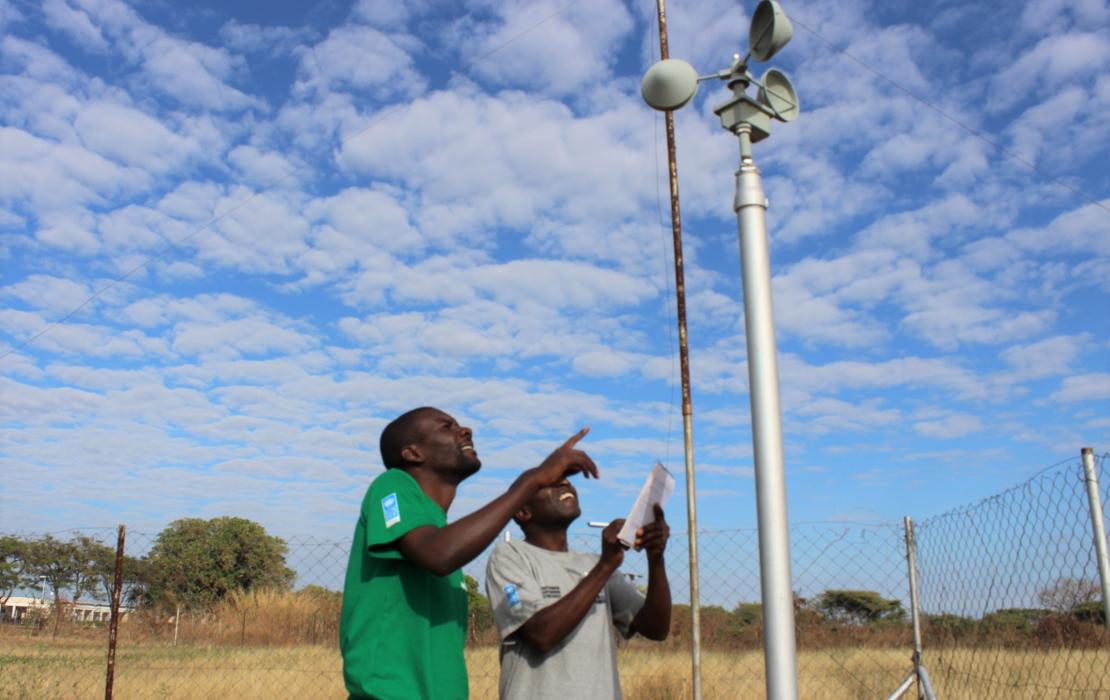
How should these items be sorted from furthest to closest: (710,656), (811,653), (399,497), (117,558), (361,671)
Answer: (710,656)
(811,653)
(117,558)
(399,497)
(361,671)

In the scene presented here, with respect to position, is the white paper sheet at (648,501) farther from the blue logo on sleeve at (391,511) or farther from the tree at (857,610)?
the tree at (857,610)

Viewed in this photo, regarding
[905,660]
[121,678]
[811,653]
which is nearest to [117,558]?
[121,678]

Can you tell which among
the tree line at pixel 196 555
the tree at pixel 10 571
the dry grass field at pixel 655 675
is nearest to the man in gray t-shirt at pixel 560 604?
the dry grass field at pixel 655 675

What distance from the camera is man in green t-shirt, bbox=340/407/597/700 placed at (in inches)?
92.3

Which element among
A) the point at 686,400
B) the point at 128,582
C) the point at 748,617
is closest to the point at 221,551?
the point at 128,582

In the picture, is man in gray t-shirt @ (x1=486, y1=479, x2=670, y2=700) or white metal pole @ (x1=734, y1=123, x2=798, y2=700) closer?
white metal pole @ (x1=734, y1=123, x2=798, y2=700)

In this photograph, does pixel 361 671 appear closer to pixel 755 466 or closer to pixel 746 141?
pixel 755 466

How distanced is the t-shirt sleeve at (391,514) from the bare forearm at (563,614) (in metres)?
0.52

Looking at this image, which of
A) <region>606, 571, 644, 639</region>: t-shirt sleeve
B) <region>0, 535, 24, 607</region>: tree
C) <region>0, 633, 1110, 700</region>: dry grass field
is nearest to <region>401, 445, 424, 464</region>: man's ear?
<region>606, 571, 644, 639</region>: t-shirt sleeve

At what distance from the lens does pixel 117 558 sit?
273 inches

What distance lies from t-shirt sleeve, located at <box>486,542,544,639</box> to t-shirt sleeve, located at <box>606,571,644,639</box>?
1.58 ft

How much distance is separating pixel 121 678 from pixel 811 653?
25.9 ft

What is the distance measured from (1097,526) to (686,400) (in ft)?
11.8

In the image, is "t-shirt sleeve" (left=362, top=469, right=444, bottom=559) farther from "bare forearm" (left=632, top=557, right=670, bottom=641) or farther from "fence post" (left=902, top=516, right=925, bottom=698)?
"fence post" (left=902, top=516, right=925, bottom=698)
